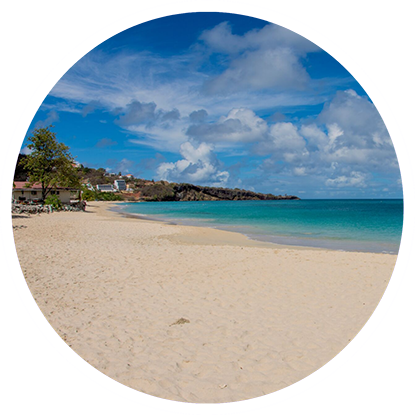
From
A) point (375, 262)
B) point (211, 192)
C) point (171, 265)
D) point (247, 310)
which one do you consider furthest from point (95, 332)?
point (211, 192)

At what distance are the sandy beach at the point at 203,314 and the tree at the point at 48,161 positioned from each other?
19.2 m

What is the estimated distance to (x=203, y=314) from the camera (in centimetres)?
457

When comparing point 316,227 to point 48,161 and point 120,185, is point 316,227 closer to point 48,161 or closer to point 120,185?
point 48,161

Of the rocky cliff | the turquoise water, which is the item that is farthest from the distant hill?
the turquoise water

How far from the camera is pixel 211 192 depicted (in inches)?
4916

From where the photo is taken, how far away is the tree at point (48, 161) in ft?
82.3

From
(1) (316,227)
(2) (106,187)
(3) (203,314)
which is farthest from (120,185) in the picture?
(3) (203,314)

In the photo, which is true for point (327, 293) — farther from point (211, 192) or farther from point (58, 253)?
point (211, 192)

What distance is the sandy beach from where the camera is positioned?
120 inches

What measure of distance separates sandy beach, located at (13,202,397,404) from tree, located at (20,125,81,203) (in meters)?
19.2

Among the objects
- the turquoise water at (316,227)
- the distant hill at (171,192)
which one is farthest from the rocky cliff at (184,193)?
the turquoise water at (316,227)

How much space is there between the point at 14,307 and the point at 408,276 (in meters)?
3.14

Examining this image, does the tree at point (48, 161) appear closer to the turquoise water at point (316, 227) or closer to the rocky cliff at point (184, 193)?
the turquoise water at point (316, 227)

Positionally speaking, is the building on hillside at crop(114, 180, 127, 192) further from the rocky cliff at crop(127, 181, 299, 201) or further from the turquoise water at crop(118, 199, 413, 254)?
the turquoise water at crop(118, 199, 413, 254)
